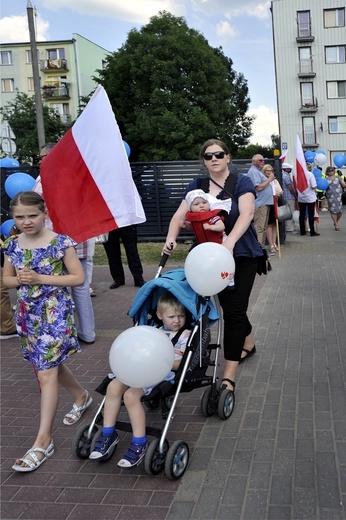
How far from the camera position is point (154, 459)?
127 inches

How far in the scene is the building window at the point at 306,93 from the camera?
46969mm

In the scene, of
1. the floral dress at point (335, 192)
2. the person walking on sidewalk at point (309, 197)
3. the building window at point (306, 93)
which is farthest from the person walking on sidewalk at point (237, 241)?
the building window at point (306, 93)

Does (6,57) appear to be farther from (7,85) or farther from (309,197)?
(309,197)

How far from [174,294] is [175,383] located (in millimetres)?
557

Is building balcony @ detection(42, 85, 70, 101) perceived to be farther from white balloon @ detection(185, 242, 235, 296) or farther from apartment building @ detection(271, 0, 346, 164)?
white balloon @ detection(185, 242, 235, 296)

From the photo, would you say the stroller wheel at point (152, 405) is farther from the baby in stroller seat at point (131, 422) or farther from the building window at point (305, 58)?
the building window at point (305, 58)

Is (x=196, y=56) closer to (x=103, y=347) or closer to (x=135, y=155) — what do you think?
(x=135, y=155)

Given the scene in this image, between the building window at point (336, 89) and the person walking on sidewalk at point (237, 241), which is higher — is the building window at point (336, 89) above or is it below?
above

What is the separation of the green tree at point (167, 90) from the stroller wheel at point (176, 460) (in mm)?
29895

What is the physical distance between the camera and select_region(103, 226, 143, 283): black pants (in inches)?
349

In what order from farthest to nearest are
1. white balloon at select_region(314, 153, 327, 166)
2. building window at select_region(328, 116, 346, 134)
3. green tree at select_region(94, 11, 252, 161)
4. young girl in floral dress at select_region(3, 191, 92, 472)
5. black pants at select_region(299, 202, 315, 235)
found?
1. building window at select_region(328, 116, 346, 134)
2. green tree at select_region(94, 11, 252, 161)
3. white balloon at select_region(314, 153, 327, 166)
4. black pants at select_region(299, 202, 315, 235)
5. young girl in floral dress at select_region(3, 191, 92, 472)

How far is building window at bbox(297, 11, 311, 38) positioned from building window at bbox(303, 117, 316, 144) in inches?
273

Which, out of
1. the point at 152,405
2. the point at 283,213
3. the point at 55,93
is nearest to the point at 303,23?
the point at 55,93

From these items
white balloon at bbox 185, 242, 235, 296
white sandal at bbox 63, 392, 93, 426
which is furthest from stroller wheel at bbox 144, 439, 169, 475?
white sandal at bbox 63, 392, 93, 426
